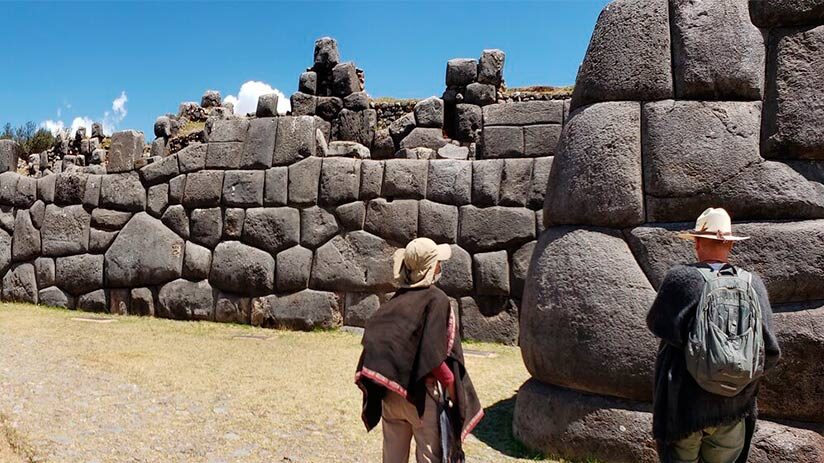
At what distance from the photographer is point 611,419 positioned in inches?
148

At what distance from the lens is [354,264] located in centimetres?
802

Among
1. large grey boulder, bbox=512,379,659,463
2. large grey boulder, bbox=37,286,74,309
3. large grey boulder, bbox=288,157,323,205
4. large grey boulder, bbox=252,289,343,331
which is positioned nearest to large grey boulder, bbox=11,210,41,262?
large grey boulder, bbox=37,286,74,309

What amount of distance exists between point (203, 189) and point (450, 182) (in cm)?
332

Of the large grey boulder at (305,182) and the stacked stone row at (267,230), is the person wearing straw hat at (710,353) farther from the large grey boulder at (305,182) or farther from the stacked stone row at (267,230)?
the large grey boulder at (305,182)

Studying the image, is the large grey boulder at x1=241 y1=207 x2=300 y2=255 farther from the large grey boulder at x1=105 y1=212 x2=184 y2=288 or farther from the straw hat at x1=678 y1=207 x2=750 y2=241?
the straw hat at x1=678 y1=207 x2=750 y2=241

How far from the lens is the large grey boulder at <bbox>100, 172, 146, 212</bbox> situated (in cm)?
910

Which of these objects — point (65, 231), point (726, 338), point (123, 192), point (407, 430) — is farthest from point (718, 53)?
point (65, 231)

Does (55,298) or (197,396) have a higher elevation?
(55,298)

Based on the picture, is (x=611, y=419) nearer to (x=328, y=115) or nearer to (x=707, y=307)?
(x=707, y=307)

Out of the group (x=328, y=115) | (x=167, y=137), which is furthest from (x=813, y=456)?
(x=167, y=137)

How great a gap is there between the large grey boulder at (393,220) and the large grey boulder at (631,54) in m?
3.89

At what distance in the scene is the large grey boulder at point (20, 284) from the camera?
376 inches

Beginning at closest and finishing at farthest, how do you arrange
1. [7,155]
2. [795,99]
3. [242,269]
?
1. [795,99]
2. [242,269]
3. [7,155]

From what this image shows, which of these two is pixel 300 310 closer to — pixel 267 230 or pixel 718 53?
pixel 267 230
